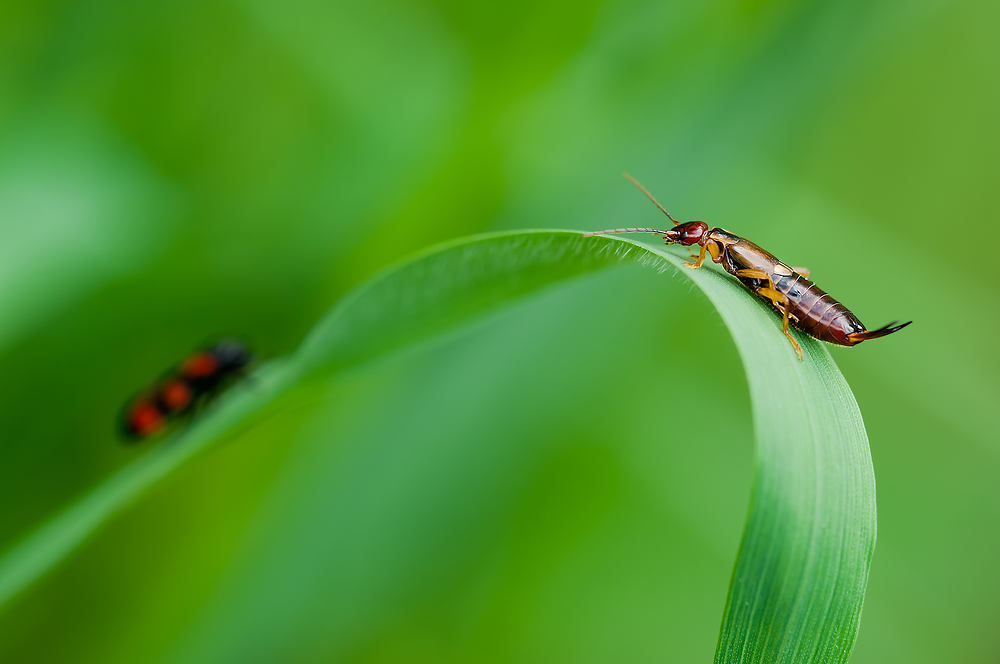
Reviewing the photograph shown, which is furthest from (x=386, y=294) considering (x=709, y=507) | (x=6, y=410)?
(x=709, y=507)

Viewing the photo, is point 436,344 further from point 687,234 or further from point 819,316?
point 819,316

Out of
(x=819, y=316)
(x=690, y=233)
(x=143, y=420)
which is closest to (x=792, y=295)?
(x=819, y=316)

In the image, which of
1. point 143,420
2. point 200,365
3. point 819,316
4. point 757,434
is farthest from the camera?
point 200,365

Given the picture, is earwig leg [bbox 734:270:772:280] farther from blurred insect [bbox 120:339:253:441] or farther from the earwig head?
blurred insect [bbox 120:339:253:441]

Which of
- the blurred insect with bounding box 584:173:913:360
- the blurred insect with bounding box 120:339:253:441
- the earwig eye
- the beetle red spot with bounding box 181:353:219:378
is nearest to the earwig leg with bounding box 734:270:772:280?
the blurred insect with bounding box 584:173:913:360

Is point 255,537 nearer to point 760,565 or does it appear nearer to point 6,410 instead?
point 6,410

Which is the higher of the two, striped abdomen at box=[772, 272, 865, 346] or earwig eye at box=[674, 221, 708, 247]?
earwig eye at box=[674, 221, 708, 247]

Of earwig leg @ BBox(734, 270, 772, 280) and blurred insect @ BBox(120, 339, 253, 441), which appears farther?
blurred insect @ BBox(120, 339, 253, 441)

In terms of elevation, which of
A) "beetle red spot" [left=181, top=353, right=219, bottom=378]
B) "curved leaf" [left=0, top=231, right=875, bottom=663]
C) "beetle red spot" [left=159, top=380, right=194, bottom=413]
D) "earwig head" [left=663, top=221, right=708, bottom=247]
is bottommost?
"beetle red spot" [left=159, top=380, right=194, bottom=413]

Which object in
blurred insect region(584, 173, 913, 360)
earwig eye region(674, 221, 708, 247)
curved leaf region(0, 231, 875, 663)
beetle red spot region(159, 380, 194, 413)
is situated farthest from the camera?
beetle red spot region(159, 380, 194, 413)
